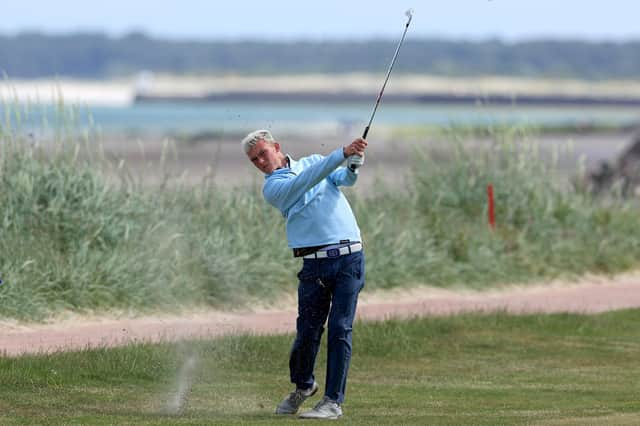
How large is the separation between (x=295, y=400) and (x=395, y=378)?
231 centimetres

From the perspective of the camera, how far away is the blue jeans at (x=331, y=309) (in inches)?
385

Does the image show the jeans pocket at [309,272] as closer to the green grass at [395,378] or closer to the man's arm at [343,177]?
the man's arm at [343,177]

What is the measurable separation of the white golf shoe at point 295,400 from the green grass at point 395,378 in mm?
203

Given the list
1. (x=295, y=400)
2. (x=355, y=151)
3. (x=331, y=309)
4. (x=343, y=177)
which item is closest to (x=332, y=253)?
(x=331, y=309)

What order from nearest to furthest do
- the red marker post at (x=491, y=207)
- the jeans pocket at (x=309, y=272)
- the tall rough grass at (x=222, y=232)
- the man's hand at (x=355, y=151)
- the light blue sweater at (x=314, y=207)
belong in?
the man's hand at (x=355, y=151), the light blue sweater at (x=314, y=207), the jeans pocket at (x=309, y=272), the tall rough grass at (x=222, y=232), the red marker post at (x=491, y=207)

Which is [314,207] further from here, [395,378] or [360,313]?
[360,313]

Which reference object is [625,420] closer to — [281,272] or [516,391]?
[516,391]

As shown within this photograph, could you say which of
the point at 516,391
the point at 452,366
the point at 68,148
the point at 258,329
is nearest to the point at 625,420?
the point at 516,391

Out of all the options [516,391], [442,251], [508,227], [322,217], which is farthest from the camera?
[508,227]

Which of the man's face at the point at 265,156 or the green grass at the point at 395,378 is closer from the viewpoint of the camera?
the man's face at the point at 265,156

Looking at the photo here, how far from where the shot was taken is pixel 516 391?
11.5 metres

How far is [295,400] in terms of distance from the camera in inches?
404

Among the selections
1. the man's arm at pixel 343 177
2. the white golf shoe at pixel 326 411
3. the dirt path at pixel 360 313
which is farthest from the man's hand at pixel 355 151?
the dirt path at pixel 360 313

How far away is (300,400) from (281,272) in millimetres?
6751
